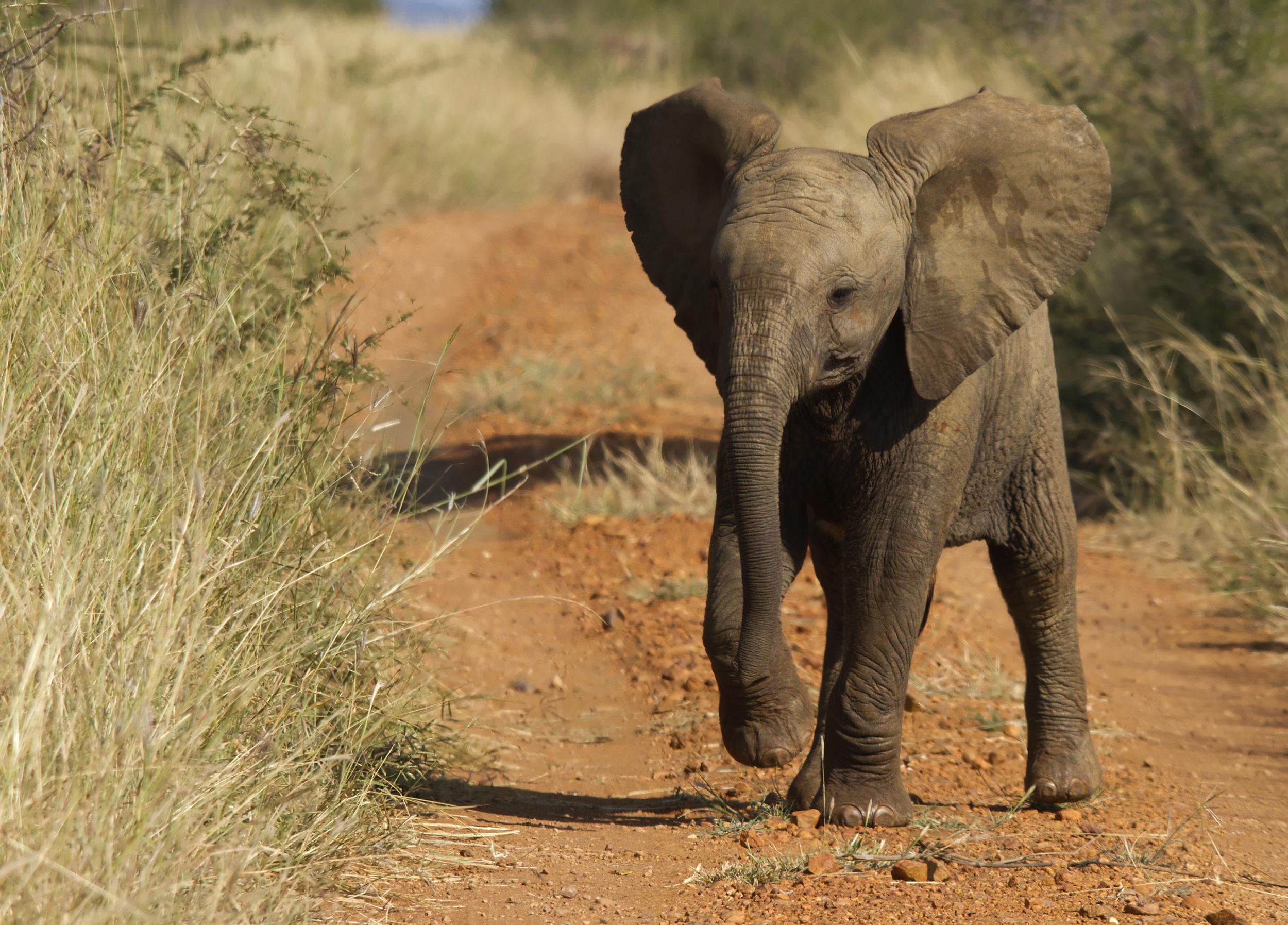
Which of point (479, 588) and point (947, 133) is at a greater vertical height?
point (947, 133)

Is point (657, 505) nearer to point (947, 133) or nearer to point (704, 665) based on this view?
point (704, 665)

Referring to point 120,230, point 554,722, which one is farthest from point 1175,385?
point 120,230

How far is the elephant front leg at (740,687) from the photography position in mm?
4309

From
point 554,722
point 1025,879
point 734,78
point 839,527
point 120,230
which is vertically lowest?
point 554,722

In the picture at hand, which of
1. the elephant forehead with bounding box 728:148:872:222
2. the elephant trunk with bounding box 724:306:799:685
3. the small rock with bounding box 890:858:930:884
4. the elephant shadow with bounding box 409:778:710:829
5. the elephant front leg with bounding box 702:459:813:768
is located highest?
the elephant forehead with bounding box 728:148:872:222

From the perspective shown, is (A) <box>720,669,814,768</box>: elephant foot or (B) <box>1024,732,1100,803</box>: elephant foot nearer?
(A) <box>720,669,814,768</box>: elephant foot

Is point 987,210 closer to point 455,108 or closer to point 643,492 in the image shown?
point 643,492

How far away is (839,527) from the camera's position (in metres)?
4.73

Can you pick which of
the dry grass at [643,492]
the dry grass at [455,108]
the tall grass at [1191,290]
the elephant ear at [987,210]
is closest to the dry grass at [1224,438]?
the tall grass at [1191,290]

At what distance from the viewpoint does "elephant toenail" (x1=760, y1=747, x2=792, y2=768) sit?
4328mm

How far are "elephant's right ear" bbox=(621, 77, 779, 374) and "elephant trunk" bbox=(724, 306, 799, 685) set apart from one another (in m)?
0.70

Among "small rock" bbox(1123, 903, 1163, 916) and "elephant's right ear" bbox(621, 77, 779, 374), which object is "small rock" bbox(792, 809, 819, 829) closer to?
"small rock" bbox(1123, 903, 1163, 916)

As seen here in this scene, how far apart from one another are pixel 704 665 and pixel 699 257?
2.19 metres

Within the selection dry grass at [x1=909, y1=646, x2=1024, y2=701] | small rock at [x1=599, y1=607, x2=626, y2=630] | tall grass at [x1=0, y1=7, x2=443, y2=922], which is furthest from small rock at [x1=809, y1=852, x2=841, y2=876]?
small rock at [x1=599, y1=607, x2=626, y2=630]
